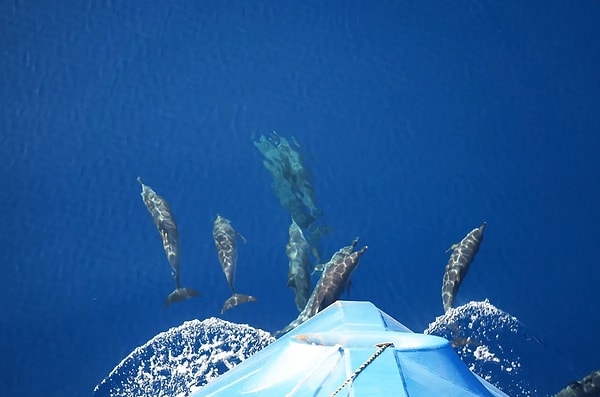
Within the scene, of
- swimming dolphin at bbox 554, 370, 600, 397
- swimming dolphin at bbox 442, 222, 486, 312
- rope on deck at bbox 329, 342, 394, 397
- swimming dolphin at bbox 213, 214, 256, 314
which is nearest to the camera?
rope on deck at bbox 329, 342, 394, 397

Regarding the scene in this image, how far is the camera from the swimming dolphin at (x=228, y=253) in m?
6.26

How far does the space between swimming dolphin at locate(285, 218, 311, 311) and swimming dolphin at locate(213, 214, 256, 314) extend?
16.9 inches

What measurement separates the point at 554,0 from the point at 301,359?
5728 millimetres

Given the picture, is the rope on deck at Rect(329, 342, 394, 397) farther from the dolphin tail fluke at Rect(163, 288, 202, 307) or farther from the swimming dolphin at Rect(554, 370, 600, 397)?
the dolphin tail fluke at Rect(163, 288, 202, 307)

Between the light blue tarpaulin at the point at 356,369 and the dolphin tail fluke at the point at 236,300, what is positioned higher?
the dolphin tail fluke at the point at 236,300

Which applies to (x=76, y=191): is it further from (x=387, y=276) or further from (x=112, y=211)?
(x=387, y=276)

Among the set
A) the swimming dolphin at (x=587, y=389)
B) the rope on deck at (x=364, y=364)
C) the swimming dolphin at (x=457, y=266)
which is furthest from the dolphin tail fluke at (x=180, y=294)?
the rope on deck at (x=364, y=364)

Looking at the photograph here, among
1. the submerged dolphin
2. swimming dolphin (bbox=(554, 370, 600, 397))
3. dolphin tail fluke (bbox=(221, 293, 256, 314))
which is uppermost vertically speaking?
the submerged dolphin

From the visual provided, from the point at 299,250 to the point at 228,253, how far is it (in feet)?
2.33

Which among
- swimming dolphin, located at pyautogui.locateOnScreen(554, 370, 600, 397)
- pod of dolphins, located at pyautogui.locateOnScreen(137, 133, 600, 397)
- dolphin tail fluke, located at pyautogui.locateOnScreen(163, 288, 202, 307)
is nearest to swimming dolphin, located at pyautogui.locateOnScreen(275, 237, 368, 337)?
pod of dolphins, located at pyautogui.locateOnScreen(137, 133, 600, 397)

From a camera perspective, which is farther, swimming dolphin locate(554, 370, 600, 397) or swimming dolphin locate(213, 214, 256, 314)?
swimming dolphin locate(213, 214, 256, 314)

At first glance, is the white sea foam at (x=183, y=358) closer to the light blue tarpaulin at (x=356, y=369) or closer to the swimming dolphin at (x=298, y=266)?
the swimming dolphin at (x=298, y=266)

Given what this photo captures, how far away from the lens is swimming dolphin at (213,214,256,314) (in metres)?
6.26

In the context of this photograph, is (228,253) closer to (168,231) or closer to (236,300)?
(236,300)
